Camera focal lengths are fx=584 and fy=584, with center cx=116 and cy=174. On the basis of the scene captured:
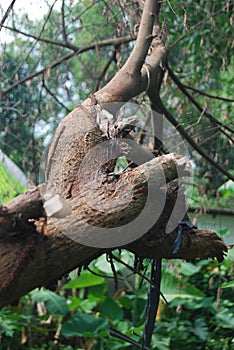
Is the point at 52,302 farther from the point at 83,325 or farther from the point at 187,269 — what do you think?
the point at 187,269

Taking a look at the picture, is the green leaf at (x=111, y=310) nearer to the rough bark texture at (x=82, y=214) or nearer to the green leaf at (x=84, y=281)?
the green leaf at (x=84, y=281)

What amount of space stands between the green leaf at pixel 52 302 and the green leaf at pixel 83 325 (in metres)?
0.14

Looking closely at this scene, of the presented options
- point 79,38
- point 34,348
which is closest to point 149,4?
point 79,38

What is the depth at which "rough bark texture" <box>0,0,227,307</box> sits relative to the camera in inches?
39.2

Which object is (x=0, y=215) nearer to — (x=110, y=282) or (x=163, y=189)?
(x=163, y=189)

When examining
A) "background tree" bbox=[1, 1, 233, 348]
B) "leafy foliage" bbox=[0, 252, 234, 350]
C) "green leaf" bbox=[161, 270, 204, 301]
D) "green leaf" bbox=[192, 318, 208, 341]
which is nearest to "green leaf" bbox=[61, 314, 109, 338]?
"leafy foliage" bbox=[0, 252, 234, 350]

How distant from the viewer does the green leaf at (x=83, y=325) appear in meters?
3.77

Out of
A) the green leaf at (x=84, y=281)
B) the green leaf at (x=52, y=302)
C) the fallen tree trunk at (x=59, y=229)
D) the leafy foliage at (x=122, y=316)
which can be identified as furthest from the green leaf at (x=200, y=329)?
the fallen tree trunk at (x=59, y=229)

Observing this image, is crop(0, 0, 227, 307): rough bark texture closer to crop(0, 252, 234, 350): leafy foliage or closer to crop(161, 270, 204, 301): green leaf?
crop(0, 252, 234, 350): leafy foliage

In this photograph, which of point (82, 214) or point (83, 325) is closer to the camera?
point (82, 214)

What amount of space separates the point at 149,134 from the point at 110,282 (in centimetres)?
253

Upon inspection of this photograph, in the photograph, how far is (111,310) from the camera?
403 centimetres

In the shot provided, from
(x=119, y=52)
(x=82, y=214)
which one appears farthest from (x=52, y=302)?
(x=82, y=214)

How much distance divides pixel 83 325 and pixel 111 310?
277 mm
